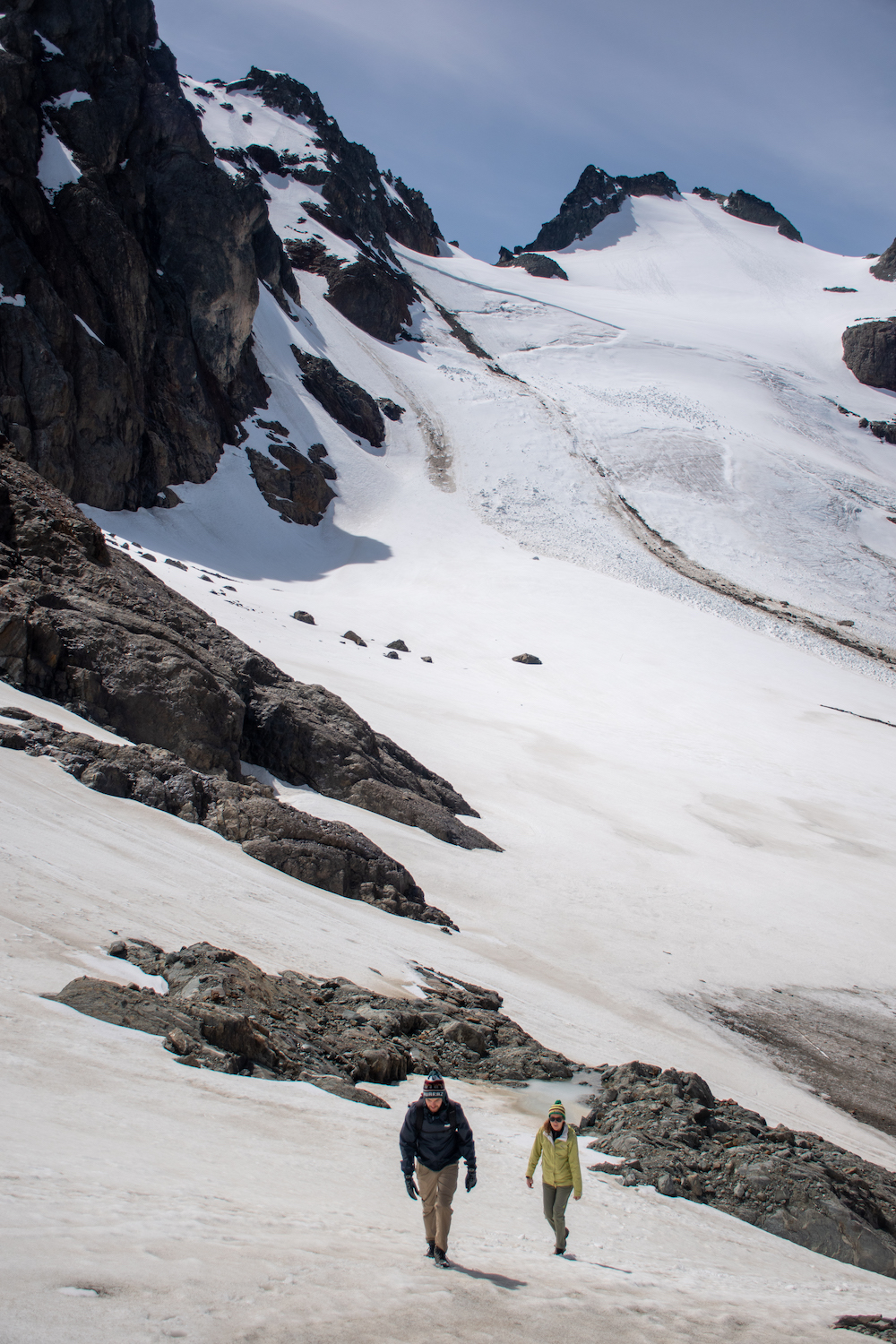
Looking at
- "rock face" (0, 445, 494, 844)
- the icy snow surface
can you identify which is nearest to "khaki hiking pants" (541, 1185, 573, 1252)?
the icy snow surface

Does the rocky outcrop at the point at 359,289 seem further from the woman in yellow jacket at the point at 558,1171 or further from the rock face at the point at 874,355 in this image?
the woman in yellow jacket at the point at 558,1171

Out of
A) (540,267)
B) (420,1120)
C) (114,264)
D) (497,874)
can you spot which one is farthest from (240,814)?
(540,267)

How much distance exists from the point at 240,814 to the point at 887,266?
13298 centimetres

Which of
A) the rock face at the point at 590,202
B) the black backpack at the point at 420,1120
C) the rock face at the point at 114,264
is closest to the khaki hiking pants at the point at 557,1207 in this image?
the black backpack at the point at 420,1120

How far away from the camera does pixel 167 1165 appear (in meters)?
4.21

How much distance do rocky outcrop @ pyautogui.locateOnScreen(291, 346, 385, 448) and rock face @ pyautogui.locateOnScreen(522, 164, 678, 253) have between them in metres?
95.5

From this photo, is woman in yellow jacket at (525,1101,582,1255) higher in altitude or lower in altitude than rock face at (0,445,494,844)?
lower

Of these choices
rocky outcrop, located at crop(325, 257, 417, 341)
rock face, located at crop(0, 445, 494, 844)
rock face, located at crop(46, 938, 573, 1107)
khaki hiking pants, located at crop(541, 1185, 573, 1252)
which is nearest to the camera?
khaki hiking pants, located at crop(541, 1185, 573, 1252)

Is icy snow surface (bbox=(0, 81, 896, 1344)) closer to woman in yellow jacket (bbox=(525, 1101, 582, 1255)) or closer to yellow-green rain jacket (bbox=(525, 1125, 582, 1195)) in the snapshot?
woman in yellow jacket (bbox=(525, 1101, 582, 1255))

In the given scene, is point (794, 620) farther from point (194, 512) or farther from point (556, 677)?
point (194, 512)

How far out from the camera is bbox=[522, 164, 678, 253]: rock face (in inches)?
5650

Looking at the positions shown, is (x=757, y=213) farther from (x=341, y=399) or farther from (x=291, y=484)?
(x=291, y=484)

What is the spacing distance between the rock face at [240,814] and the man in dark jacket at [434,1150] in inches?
252

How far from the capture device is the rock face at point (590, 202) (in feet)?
471
